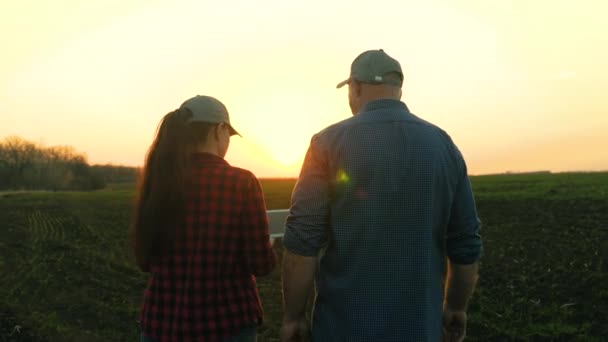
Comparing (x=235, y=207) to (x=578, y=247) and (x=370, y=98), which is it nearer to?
(x=370, y=98)

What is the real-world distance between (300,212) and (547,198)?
26.4 m

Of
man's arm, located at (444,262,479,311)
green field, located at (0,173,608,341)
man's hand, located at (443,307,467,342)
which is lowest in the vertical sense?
green field, located at (0,173,608,341)

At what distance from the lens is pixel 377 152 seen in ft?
7.22

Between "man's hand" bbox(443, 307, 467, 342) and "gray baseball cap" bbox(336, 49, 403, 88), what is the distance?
1007 millimetres

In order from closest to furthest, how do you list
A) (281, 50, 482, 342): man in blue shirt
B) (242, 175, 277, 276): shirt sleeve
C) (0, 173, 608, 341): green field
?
(281, 50, 482, 342): man in blue shirt, (242, 175, 277, 276): shirt sleeve, (0, 173, 608, 341): green field

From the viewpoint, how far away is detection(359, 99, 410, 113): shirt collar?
7.73 feet

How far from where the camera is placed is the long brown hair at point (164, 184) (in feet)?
7.84

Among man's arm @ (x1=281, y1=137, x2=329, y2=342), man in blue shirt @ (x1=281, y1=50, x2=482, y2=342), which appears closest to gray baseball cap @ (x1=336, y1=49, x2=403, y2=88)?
man in blue shirt @ (x1=281, y1=50, x2=482, y2=342)

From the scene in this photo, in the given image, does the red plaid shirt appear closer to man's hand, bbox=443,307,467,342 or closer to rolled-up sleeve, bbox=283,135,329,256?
rolled-up sleeve, bbox=283,135,329,256

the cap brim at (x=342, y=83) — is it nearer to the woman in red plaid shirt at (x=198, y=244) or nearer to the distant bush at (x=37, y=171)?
the woman in red plaid shirt at (x=198, y=244)

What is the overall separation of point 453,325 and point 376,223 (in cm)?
71

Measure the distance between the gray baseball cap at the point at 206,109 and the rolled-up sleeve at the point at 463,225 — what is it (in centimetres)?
103

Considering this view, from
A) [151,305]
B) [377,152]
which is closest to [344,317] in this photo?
[377,152]

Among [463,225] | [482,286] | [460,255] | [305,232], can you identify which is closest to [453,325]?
[460,255]
